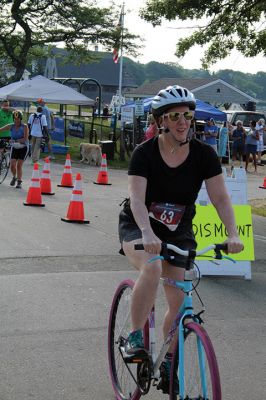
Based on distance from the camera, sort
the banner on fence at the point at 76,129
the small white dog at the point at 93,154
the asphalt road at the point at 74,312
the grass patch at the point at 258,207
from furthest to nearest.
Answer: the banner on fence at the point at 76,129 < the small white dog at the point at 93,154 < the grass patch at the point at 258,207 < the asphalt road at the point at 74,312

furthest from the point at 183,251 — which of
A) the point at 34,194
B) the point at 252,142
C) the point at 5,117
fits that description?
the point at 252,142

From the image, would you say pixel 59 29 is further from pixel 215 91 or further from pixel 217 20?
pixel 215 91

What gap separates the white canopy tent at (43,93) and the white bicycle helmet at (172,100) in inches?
974

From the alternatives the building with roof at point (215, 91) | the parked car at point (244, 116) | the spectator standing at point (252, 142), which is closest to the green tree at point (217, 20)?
the spectator standing at point (252, 142)

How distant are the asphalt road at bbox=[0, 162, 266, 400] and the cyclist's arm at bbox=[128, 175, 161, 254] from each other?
1410 mm

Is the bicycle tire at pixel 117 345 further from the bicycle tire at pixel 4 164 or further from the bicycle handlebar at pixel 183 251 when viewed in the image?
the bicycle tire at pixel 4 164

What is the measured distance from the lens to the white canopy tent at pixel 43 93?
28.7m

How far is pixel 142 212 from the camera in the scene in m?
4.00

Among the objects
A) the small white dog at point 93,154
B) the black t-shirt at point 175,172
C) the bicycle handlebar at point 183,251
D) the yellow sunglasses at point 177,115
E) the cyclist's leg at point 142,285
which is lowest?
the small white dog at point 93,154

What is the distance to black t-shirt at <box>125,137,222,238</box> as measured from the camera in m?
4.17

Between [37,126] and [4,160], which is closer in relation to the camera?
[4,160]

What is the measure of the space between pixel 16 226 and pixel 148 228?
777 cm

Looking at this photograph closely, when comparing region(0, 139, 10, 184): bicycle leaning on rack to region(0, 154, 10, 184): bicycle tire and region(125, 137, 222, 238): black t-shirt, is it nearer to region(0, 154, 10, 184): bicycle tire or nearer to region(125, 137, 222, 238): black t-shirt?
region(0, 154, 10, 184): bicycle tire

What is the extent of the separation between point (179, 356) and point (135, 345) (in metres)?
0.51
